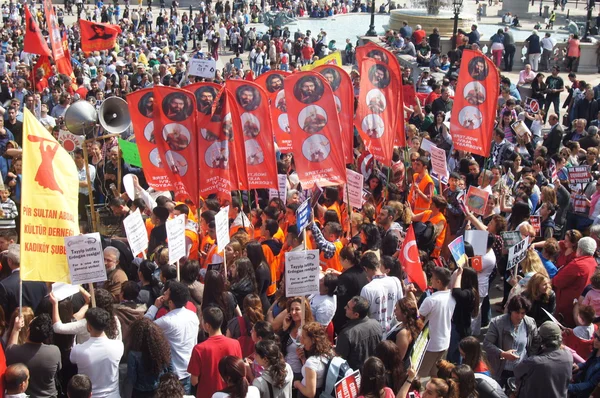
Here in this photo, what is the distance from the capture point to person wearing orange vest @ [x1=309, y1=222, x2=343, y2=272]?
864 cm

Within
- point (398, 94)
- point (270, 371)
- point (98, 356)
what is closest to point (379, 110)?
point (398, 94)

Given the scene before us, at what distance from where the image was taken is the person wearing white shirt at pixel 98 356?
610 cm

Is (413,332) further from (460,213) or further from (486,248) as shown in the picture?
(460,213)

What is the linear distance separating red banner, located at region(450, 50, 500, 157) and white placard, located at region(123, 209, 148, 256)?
5244 mm

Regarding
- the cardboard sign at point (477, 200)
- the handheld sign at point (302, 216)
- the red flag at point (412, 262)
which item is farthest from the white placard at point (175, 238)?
the cardboard sign at point (477, 200)

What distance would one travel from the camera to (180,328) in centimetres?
664

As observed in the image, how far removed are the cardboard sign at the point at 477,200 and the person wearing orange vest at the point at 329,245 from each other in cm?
205

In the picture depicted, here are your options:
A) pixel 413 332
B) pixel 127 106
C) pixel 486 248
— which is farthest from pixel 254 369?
pixel 127 106

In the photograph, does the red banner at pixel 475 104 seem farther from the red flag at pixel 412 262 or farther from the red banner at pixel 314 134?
the red flag at pixel 412 262

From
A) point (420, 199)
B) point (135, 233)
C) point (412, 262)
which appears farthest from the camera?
point (420, 199)

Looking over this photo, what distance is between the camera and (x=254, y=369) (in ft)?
20.4

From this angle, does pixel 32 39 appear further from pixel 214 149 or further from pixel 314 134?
pixel 314 134

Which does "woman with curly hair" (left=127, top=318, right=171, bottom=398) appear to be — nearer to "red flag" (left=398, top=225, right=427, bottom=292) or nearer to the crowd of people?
the crowd of people

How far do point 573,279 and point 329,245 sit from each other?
2.60 m
